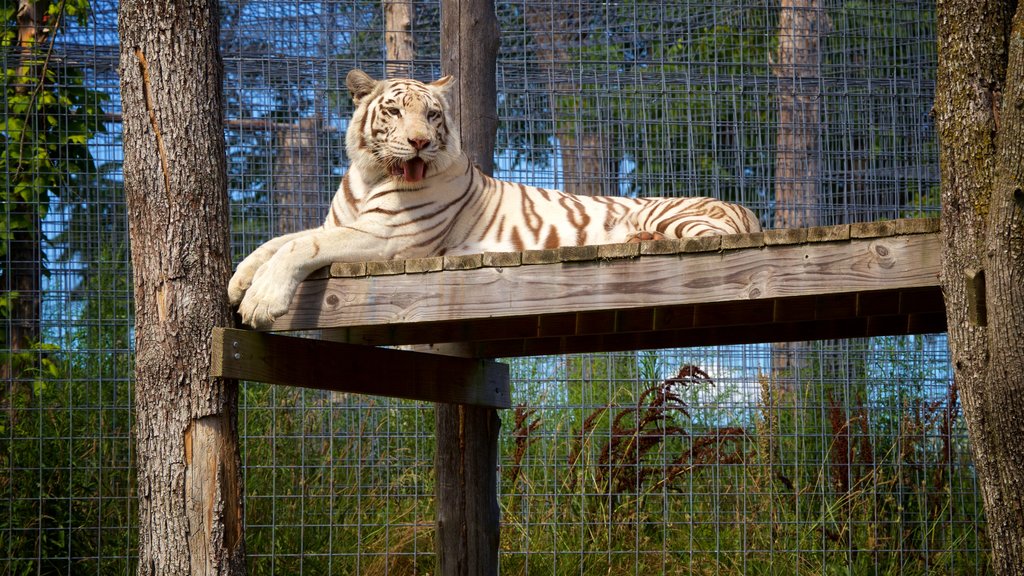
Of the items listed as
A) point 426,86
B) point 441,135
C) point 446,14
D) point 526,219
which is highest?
point 446,14

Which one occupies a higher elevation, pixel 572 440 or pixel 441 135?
pixel 441 135

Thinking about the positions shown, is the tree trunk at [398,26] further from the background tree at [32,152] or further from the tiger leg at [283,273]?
the tiger leg at [283,273]

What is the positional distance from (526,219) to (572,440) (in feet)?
6.97

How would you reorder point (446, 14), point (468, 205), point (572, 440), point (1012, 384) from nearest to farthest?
1. point (1012, 384)
2. point (468, 205)
3. point (446, 14)
4. point (572, 440)

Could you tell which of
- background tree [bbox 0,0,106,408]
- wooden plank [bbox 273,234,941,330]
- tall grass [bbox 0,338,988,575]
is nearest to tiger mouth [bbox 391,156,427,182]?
wooden plank [bbox 273,234,941,330]

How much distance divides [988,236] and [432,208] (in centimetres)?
159

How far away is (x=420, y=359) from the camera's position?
308cm

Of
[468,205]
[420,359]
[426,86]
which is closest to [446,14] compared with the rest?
[426,86]

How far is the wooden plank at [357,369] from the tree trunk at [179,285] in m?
0.07

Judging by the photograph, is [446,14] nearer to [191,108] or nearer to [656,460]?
[191,108]

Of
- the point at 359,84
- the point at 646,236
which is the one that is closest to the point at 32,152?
the point at 359,84

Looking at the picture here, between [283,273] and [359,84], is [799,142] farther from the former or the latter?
[283,273]

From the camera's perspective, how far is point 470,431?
3.46m

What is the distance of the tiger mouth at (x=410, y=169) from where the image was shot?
9.36ft
